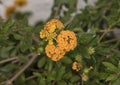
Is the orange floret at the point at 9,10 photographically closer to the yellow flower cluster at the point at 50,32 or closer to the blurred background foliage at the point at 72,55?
the blurred background foliage at the point at 72,55

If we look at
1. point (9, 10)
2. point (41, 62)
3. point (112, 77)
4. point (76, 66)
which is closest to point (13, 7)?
point (9, 10)

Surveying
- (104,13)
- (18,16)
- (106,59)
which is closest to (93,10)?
(104,13)

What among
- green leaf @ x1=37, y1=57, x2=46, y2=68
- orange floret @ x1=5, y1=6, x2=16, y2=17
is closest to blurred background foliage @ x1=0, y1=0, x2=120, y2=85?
green leaf @ x1=37, y1=57, x2=46, y2=68

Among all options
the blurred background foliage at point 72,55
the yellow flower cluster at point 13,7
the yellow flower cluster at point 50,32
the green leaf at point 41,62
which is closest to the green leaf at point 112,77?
the blurred background foliage at point 72,55

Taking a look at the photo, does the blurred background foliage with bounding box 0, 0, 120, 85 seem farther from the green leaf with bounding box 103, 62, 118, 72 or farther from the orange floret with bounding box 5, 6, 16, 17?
the orange floret with bounding box 5, 6, 16, 17

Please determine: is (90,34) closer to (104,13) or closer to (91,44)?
(91,44)
